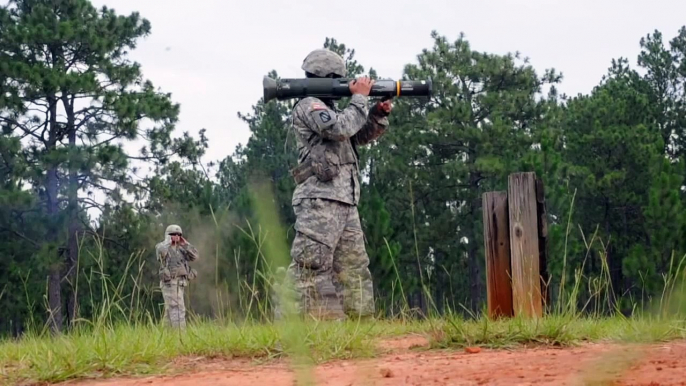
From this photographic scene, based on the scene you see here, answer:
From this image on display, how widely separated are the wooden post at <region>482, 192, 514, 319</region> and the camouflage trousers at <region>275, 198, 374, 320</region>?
2.39 feet

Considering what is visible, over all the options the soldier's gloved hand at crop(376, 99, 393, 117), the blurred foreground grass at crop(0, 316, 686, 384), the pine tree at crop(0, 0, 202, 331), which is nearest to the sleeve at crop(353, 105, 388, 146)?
the soldier's gloved hand at crop(376, 99, 393, 117)

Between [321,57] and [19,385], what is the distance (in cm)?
303

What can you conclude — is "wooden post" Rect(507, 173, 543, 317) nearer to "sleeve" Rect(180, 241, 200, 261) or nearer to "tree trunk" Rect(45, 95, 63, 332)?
"sleeve" Rect(180, 241, 200, 261)

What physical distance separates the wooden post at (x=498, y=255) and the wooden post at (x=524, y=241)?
12 centimetres

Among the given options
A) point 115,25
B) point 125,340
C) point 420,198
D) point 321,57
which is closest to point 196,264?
point 115,25

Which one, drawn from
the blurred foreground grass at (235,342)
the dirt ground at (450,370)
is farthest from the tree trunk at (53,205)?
the dirt ground at (450,370)

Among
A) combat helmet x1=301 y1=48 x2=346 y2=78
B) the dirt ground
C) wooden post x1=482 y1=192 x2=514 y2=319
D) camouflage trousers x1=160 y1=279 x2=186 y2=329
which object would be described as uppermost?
combat helmet x1=301 y1=48 x2=346 y2=78

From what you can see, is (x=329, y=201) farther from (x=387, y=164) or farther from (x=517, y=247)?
(x=387, y=164)

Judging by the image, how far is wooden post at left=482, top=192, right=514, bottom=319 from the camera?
5.34m

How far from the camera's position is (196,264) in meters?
20.2

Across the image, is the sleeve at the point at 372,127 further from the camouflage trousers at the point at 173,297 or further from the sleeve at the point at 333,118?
the camouflage trousers at the point at 173,297

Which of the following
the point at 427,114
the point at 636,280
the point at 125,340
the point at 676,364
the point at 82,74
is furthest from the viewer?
the point at 427,114

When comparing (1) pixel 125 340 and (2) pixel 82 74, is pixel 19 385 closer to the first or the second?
(1) pixel 125 340

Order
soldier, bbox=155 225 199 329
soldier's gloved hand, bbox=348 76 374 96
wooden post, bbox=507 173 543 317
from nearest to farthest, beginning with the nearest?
wooden post, bbox=507 173 543 317 → soldier's gloved hand, bbox=348 76 374 96 → soldier, bbox=155 225 199 329
